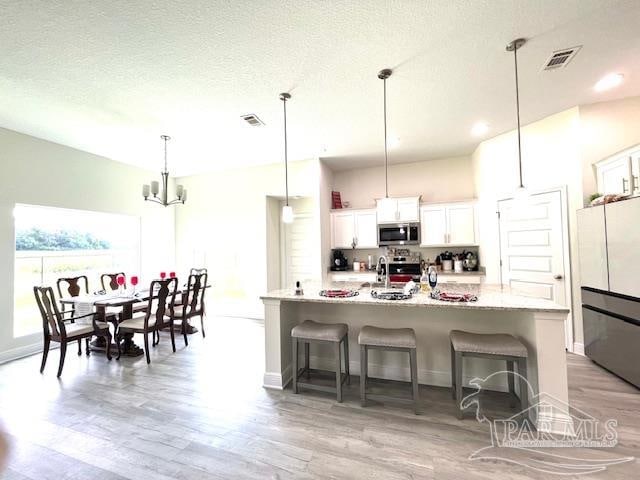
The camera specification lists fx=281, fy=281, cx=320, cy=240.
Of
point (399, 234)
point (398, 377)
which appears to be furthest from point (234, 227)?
point (398, 377)

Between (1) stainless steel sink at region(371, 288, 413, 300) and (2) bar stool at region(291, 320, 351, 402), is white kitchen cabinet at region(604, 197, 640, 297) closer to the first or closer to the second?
(1) stainless steel sink at region(371, 288, 413, 300)

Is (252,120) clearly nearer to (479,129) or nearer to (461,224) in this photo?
(479,129)

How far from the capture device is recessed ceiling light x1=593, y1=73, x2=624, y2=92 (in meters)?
2.66

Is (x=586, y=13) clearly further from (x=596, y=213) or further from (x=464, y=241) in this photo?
(x=464, y=241)

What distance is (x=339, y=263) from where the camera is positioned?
516 centimetres

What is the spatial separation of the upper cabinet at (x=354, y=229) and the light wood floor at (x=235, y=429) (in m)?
2.81

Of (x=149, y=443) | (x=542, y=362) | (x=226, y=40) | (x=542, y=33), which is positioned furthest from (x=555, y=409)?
(x=226, y=40)

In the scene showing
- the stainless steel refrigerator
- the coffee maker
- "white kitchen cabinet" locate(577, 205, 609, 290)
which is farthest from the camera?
the coffee maker

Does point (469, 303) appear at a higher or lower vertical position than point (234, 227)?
lower

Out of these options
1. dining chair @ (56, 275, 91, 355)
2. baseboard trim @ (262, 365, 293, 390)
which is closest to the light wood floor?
baseboard trim @ (262, 365, 293, 390)

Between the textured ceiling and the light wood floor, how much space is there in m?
2.88

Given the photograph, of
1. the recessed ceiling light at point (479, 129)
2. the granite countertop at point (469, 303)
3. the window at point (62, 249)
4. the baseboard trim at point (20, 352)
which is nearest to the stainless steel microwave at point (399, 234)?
the recessed ceiling light at point (479, 129)

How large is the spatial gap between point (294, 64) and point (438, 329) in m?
2.69

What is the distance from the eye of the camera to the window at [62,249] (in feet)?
12.5
